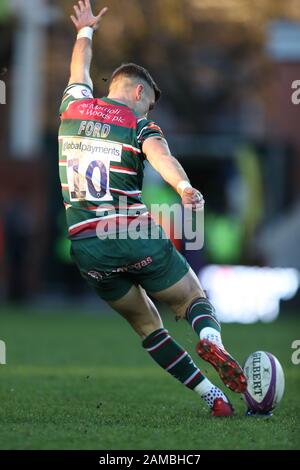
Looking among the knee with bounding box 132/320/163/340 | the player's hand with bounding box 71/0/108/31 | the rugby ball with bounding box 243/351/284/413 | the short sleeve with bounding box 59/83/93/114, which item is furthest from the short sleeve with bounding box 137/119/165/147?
the rugby ball with bounding box 243/351/284/413

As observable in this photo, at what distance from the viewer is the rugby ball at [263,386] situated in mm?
6785

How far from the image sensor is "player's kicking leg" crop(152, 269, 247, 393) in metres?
6.10

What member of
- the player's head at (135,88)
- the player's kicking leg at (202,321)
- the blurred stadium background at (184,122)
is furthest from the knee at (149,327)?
the blurred stadium background at (184,122)

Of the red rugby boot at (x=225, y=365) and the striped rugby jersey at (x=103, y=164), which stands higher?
the striped rugby jersey at (x=103, y=164)

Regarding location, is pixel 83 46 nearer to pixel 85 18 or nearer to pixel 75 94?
pixel 85 18

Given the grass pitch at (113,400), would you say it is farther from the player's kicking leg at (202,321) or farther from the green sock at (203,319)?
the green sock at (203,319)

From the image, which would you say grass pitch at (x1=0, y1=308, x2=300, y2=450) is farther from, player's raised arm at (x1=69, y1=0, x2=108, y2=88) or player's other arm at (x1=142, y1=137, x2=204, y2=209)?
player's raised arm at (x1=69, y1=0, x2=108, y2=88)

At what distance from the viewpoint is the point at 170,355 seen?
266 inches

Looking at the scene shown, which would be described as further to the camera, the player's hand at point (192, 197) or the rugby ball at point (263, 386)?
the rugby ball at point (263, 386)

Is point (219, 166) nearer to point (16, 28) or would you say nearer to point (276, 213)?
point (276, 213)

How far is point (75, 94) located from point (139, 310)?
1.38 meters

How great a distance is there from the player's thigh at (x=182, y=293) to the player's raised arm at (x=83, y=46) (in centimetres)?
142

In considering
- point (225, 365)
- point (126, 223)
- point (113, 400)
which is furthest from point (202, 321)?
point (113, 400)

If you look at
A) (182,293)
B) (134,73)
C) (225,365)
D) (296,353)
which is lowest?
(296,353)
